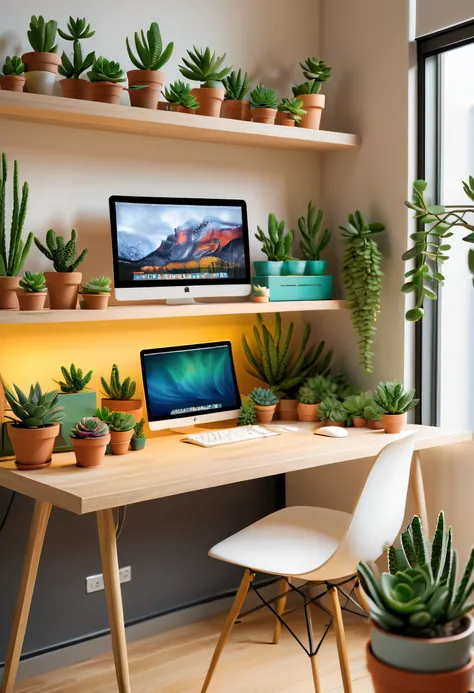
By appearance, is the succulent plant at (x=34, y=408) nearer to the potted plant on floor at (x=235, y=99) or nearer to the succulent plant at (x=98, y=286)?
the succulent plant at (x=98, y=286)

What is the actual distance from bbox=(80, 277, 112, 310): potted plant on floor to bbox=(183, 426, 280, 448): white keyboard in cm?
54

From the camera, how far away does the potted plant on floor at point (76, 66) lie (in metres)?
2.56

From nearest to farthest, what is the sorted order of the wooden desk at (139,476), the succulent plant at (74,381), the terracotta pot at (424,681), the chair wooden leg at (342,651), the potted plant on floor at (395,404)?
the terracotta pot at (424,681) → the wooden desk at (139,476) → the chair wooden leg at (342,651) → the succulent plant at (74,381) → the potted plant on floor at (395,404)

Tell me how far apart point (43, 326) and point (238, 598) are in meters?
1.07

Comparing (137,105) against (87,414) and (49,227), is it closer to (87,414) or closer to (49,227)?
(49,227)

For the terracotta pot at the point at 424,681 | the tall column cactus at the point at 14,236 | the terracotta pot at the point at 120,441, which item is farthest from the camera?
the terracotta pot at the point at 120,441

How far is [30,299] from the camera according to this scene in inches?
95.9

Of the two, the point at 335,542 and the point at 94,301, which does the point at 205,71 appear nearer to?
the point at 94,301

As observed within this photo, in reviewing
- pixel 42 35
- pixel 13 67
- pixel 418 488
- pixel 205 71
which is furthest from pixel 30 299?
pixel 418 488

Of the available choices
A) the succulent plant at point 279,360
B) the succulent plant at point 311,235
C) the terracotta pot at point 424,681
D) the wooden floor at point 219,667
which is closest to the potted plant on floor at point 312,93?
the succulent plant at point 311,235

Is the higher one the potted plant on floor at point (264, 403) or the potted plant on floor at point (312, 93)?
the potted plant on floor at point (312, 93)

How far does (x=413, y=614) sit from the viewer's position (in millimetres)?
1147

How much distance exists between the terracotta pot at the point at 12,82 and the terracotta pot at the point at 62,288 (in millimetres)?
542

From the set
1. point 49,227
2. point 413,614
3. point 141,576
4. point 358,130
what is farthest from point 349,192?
point 413,614
